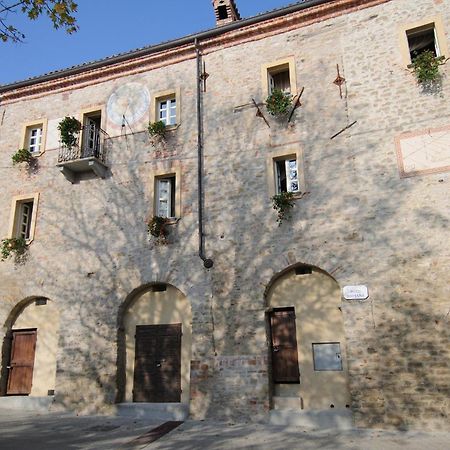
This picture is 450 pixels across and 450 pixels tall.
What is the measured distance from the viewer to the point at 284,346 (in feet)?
35.6

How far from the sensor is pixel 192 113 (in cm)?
1339

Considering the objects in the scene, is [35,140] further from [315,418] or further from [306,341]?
[315,418]

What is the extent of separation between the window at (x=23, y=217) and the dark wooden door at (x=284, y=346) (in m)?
A: 8.06

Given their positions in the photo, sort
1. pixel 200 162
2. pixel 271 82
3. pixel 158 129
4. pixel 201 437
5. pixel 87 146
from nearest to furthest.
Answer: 1. pixel 201 437
2. pixel 200 162
3. pixel 271 82
4. pixel 158 129
5. pixel 87 146

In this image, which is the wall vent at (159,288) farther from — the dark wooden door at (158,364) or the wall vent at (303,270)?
the wall vent at (303,270)

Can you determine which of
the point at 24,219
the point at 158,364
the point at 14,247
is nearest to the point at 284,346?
the point at 158,364

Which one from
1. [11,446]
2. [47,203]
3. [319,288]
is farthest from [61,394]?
[319,288]

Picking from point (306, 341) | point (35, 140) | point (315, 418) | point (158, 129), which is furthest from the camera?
point (35, 140)

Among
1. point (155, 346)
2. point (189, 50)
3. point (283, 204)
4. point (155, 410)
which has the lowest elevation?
point (155, 410)

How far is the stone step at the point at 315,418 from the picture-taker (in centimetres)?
959

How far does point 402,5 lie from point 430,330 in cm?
820

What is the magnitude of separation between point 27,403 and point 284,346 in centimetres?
729

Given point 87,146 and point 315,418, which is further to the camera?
point 87,146

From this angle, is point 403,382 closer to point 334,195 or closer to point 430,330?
point 430,330
